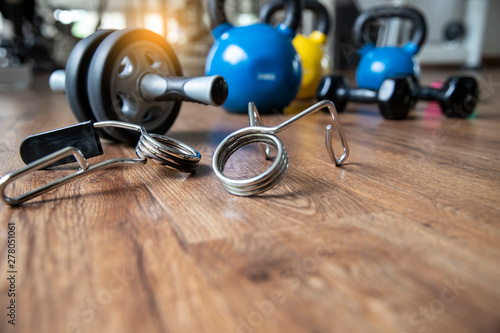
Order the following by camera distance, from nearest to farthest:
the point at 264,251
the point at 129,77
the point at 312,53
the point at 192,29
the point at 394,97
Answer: the point at 264,251, the point at 129,77, the point at 394,97, the point at 312,53, the point at 192,29

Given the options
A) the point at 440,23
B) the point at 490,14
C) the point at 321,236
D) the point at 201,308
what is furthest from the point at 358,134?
the point at 490,14

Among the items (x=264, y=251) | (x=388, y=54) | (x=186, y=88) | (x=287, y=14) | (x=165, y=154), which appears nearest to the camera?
(x=264, y=251)

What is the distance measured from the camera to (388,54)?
65.3 inches

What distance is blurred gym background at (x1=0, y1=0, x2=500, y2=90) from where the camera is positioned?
3.43m

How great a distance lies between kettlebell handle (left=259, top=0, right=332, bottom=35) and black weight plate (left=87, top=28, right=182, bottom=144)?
0.85 metres

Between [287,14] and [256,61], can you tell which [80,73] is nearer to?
[256,61]

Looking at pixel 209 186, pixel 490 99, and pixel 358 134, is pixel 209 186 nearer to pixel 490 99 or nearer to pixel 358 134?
pixel 358 134

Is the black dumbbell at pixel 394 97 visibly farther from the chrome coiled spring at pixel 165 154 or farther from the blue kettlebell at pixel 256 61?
the chrome coiled spring at pixel 165 154

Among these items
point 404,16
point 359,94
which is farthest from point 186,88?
point 404,16

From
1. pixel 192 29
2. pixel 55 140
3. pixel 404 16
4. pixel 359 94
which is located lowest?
pixel 192 29

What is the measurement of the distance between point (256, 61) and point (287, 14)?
27 cm

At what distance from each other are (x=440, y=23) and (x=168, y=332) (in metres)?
6.26

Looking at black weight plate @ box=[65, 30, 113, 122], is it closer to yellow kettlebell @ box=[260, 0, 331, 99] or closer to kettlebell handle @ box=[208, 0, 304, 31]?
kettlebell handle @ box=[208, 0, 304, 31]

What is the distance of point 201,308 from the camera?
353mm
